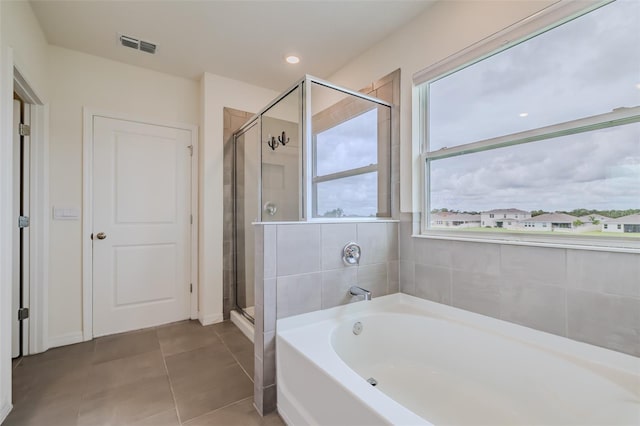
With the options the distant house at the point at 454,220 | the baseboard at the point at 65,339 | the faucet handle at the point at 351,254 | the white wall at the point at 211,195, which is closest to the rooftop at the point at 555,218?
the distant house at the point at 454,220

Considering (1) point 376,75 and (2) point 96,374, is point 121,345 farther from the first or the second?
(1) point 376,75

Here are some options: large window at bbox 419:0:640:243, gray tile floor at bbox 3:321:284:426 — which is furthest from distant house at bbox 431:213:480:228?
gray tile floor at bbox 3:321:284:426

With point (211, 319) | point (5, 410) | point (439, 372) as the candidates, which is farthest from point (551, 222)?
point (5, 410)

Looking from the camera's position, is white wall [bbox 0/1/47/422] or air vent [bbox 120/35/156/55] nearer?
white wall [bbox 0/1/47/422]

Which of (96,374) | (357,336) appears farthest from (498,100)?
(96,374)

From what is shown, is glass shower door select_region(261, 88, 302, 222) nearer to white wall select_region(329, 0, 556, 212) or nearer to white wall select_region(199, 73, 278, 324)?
white wall select_region(199, 73, 278, 324)

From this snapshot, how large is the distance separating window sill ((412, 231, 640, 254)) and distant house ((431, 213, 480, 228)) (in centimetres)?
5

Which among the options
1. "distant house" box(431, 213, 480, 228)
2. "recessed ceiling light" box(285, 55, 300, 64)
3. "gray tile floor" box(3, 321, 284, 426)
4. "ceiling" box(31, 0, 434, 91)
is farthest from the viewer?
"recessed ceiling light" box(285, 55, 300, 64)

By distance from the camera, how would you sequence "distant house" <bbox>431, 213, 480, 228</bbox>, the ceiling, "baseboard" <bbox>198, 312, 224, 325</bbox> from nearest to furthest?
"distant house" <bbox>431, 213, 480, 228</bbox> → the ceiling → "baseboard" <bbox>198, 312, 224, 325</bbox>

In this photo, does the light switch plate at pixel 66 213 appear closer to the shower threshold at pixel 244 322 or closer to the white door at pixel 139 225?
the white door at pixel 139 225

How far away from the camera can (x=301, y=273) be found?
1.65m

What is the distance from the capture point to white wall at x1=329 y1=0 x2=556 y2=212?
5.24ft

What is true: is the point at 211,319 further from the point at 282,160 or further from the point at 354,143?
the point at 354,143

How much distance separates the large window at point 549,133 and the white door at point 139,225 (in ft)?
8.06
